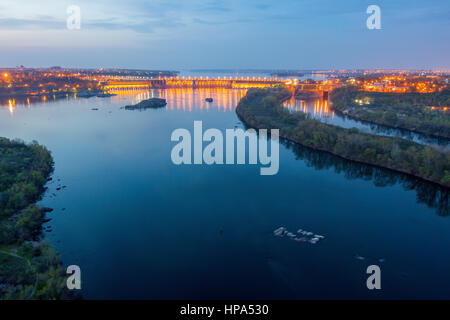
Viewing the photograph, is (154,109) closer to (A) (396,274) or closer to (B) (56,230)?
(B) (56,230)

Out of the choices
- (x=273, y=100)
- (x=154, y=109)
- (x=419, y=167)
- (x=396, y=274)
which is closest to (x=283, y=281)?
(x=396, y=274)

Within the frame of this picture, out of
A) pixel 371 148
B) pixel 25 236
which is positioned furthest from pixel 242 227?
pixel 371 148
